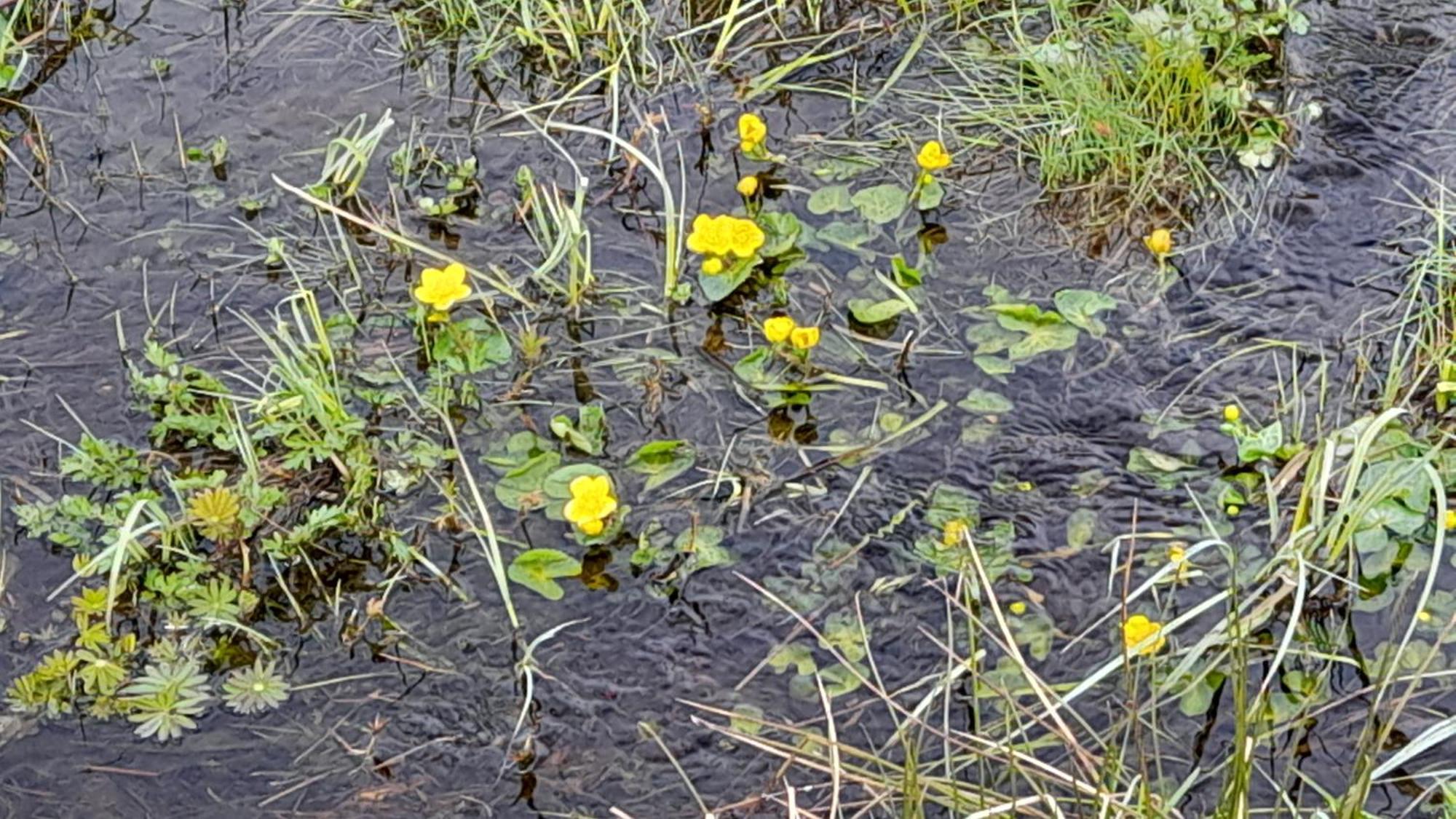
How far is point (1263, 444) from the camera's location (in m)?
2.77

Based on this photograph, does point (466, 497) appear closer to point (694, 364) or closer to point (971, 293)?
point (694, 364)

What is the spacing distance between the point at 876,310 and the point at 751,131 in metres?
0.54

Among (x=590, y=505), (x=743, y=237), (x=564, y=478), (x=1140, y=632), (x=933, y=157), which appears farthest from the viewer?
(x=933, y=157)

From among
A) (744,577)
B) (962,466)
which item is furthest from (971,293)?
(744,577)

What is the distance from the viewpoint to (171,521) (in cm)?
275

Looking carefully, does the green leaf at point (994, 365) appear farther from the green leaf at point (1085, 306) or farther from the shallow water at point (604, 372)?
the green leaf at point (1085, 306)

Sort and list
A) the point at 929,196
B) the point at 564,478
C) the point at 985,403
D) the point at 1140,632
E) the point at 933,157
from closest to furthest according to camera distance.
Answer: the point at 1140,632
the point at 564,478
the point at 985,403
the point at 933,157
the point at 929,196

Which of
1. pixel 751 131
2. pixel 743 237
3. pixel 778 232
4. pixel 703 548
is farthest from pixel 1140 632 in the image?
pixel 751 131

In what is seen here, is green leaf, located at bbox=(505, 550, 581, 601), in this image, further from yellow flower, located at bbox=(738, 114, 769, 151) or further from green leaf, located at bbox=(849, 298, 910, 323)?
yellow flower, located at bbox=(738, 114, 769, 151)

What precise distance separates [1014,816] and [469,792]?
91 cm

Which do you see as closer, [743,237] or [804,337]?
[804,337]

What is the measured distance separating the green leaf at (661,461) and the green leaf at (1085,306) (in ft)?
2.74

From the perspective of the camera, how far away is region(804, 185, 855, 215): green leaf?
3.36 metres

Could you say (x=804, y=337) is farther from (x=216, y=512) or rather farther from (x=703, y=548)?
(x=216, y=512)
